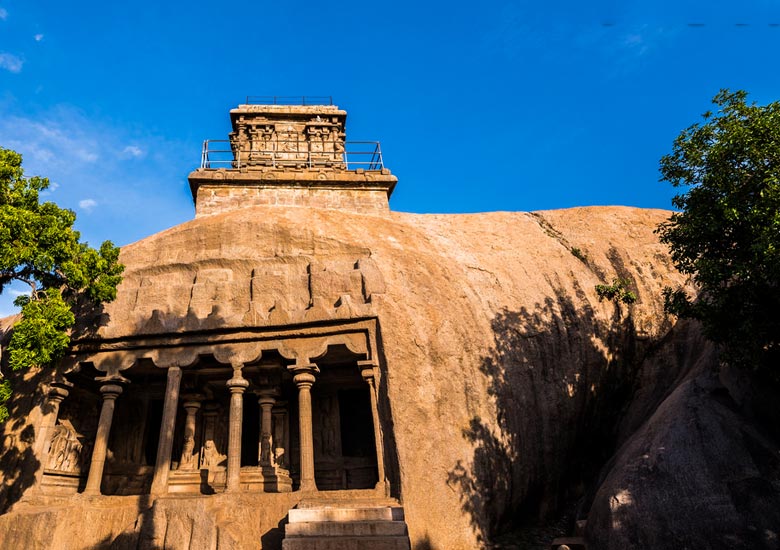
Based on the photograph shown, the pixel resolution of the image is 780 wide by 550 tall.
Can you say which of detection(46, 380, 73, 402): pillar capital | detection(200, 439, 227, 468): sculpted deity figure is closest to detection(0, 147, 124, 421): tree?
detection(46, 380, 73, 402): pillar capital

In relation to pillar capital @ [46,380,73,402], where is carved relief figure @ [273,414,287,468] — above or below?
below

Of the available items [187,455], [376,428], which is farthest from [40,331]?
[376,428]

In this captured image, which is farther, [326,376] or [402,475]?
[326,376]

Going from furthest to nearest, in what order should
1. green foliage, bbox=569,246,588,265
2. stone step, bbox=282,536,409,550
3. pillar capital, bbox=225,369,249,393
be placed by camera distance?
green foliage, bbox=569,246,588,265 → pillar capital, bbox=225,369,249,393 → stone step, bbox=282,536,409,550

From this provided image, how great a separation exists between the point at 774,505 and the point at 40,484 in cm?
1992

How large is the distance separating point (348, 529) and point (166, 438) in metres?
7.44

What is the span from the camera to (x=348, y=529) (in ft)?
37.9

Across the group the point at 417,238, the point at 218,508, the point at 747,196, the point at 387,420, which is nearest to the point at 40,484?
the point at 218,508

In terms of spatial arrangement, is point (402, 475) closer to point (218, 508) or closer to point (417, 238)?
point (218, 508)

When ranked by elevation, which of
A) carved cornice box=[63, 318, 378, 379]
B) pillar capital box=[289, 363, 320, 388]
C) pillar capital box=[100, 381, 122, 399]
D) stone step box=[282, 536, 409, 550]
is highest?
carved cornice box=[63, 318, 378, 379]

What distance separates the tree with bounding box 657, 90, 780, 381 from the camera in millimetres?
10875

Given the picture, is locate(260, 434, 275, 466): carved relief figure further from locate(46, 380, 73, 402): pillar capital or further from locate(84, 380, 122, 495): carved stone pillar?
locate(46, 380, 73, 402): pillar capital

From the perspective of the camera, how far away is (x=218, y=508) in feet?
42.5

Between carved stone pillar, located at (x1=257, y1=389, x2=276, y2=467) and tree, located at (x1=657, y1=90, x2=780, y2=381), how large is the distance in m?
14.1
